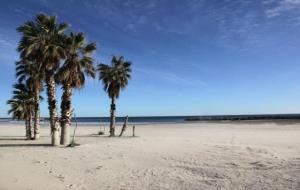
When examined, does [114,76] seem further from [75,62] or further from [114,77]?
[75,62]

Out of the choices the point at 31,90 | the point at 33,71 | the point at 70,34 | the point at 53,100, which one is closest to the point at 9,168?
the point at 53,100

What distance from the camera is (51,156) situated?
64.6ft

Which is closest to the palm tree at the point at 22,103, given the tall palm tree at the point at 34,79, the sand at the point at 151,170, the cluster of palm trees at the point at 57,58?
the tall palm tree at the point at 34,79

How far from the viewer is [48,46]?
82.3 feet

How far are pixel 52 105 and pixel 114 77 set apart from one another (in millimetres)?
12860

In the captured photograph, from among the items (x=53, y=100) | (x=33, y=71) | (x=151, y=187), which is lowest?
(x=151, y=187)

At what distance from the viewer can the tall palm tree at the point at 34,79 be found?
109 feet

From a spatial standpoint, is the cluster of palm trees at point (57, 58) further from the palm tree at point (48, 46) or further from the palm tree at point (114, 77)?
the palm tree at point (114, 77)

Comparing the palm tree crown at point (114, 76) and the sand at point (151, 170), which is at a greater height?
the palm tree crown at point (114, 76)

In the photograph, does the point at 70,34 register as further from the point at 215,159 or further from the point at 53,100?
the point at 215,159

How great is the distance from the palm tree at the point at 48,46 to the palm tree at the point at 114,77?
1255 cm

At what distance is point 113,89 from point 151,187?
1083 inches

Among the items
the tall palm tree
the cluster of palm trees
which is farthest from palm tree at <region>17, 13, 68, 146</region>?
the tall palm tree

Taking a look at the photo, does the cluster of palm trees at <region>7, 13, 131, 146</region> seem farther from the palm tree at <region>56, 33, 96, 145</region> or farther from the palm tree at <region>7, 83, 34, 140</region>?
the palm tree at <region>7, 83, 34, 140</region>
